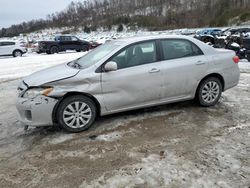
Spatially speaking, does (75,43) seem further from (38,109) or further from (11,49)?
(38,109)

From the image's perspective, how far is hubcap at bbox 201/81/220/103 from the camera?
504 cm

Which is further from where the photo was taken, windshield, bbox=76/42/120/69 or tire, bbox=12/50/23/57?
tire, bbox=12/50/23/57

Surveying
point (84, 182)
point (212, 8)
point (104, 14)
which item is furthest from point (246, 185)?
point (104, 14)

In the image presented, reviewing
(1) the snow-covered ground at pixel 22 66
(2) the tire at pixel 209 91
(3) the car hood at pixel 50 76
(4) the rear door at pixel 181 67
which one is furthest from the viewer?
(1) the snow-covered ground at pixel 22 66

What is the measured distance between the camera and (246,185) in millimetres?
2738

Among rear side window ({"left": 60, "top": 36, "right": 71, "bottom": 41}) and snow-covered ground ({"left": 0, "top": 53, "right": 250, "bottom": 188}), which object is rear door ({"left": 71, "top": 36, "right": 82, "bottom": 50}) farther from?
snow-covered ground ({"left": 0, "top": 53, "right": 250, "bottom": 188})

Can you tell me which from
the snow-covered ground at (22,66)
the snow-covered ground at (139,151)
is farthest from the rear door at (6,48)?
the snow-covered ground at (139,151)

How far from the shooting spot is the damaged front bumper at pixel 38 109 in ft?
13.0

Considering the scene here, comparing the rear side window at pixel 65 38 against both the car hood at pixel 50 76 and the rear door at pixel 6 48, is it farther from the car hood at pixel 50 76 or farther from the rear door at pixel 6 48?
the car hood at pixel 50 76

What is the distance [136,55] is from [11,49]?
18.9 m

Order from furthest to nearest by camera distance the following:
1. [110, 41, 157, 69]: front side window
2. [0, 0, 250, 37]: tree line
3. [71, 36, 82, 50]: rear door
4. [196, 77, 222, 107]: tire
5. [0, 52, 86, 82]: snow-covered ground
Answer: [0, 0, 250, 37]: tree line → [71, 36, 82, 50]: rear door → [0, 52, 86, 82]: snow-covered ground → [196, 77, 222, 107]: tire → [110, 41, 157, 69]: front side window

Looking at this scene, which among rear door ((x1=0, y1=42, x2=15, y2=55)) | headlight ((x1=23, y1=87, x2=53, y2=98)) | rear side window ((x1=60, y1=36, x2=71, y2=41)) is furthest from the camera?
rear side window ((x1=60, y1=36, x2=71, y2=41))

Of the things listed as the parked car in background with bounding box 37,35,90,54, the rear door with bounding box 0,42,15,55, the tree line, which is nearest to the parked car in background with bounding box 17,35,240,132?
the parked car in background with bounding box 37,35,90,54

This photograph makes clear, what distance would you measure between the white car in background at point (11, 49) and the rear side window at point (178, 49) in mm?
18960
